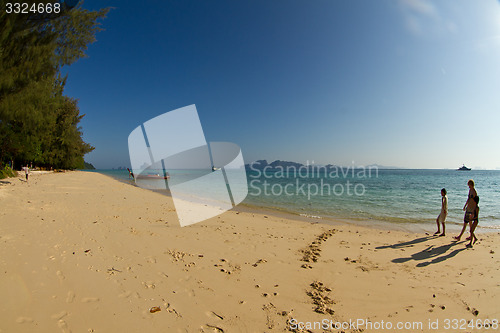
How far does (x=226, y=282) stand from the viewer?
3990 millimetres

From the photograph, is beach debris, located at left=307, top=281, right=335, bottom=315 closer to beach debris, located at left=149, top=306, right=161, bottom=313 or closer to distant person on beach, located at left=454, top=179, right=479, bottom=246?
beach debris, located at left=149, top=306, right=161, bottom=313

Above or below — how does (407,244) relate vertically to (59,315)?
below

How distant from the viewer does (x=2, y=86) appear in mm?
8719

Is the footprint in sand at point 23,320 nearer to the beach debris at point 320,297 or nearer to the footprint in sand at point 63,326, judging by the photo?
the footprint in sand at point 63,326

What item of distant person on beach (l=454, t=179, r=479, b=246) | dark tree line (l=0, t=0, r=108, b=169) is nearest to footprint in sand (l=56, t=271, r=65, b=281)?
dark tree line (l=0, t=0, r=108, b=169)

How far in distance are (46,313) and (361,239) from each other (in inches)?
329

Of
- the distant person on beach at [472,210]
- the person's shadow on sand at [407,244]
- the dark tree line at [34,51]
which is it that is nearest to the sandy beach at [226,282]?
the person's shadow on sand at [407,244]

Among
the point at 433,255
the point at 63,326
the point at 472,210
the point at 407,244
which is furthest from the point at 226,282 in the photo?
the point at 472,210

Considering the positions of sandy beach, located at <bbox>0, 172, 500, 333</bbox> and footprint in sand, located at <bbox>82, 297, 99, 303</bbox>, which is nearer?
sandy beach, located at <bbox>0, 172, 500, 333</bbox>

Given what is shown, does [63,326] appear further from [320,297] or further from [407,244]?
[407,244]

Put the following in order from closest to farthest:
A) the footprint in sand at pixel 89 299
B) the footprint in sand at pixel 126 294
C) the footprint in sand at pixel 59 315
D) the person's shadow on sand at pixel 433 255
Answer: the footprint in sand at pixel 59 315 → the footprint in sand at pixel 89 299 → the footprint in sand at pixel 126 294 → the person's shadow on sand at pixel 433 255

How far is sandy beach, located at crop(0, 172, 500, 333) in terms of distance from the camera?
289 cm

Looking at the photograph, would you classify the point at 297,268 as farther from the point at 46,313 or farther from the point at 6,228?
the point at 6,228

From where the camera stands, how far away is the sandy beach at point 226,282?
289 cm
